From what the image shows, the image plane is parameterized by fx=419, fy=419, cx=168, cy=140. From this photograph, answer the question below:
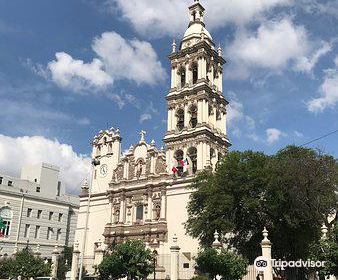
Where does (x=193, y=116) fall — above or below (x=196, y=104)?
below

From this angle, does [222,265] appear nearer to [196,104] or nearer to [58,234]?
[196,104]

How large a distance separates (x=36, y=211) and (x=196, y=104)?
25.6 meters

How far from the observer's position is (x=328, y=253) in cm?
1972

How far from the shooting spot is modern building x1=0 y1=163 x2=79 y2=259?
52.3m

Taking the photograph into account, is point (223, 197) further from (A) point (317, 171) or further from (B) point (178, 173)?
(B) point (178, 173)

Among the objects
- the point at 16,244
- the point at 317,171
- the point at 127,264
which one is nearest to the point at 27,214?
the point at 16,244

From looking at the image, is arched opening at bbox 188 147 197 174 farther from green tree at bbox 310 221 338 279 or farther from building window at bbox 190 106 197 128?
green tree at bbox 310 221 338 279

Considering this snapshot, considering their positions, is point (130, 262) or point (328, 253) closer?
point (328, 253)

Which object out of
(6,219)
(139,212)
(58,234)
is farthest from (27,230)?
(139,212)

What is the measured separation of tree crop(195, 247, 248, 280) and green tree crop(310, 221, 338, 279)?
19.1ft

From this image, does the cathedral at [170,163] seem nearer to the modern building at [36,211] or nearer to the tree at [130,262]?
the modern building at [36,211]

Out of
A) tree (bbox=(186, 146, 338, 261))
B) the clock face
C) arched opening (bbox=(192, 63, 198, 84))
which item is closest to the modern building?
the clock face

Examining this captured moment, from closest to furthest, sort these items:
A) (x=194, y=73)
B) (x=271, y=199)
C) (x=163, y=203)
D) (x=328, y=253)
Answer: (x=328, y=253) → (x=271, y=199) → (x=163, y=203) → (x=194, y=73)

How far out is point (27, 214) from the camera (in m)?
54.7
